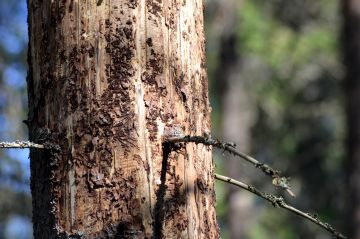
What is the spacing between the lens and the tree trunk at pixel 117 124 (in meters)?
2.27

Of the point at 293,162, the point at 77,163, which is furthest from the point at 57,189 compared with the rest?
the point at 293,162

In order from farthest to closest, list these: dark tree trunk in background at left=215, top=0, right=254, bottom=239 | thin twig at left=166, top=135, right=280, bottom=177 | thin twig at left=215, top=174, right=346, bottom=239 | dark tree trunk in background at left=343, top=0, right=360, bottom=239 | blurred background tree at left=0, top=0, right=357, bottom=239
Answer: blurred background tree at left=0, top=0, right=357, bottom=239
dark tree trunk in background at left=215, top=0, right=254, bottom=239
dark tree trunk in background at left=343, top=0, right=360, bottom=239
thin twig at left=215, top=174, right=346, bottom=239
thin twig at left=166, top=135, right=280, bottom=177

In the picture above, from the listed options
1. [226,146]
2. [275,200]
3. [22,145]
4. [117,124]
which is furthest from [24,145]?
[275,200]

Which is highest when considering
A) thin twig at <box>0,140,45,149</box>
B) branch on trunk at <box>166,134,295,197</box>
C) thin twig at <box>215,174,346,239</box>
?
thin twig at <box>0,140,45,149</box>

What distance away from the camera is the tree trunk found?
2266 mm

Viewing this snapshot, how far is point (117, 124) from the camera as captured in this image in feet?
7.55

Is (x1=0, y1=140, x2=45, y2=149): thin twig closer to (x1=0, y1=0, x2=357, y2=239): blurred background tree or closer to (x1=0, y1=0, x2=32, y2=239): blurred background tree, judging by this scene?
(x1=0, y1=0, x2=32, y2=239): blurred background tree

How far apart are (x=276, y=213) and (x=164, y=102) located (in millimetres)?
19583

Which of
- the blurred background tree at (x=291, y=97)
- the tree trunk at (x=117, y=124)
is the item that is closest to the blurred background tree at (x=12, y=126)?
the blurred background tree at (x=291, y=97)

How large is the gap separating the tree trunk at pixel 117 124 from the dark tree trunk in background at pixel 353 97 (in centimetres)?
689

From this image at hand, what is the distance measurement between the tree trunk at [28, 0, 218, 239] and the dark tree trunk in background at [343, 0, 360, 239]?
689cm

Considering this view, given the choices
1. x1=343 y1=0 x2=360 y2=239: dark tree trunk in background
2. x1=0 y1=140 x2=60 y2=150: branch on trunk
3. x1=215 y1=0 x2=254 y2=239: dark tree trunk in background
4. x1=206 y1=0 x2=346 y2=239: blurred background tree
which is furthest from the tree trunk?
x1=206 y1=0 x2=346 y2=239: blurred background tree

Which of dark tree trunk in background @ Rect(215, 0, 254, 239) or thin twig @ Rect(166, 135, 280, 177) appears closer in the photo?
thin twig @ Rect(166, 135, 280, 177)

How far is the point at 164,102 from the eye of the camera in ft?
7.73
